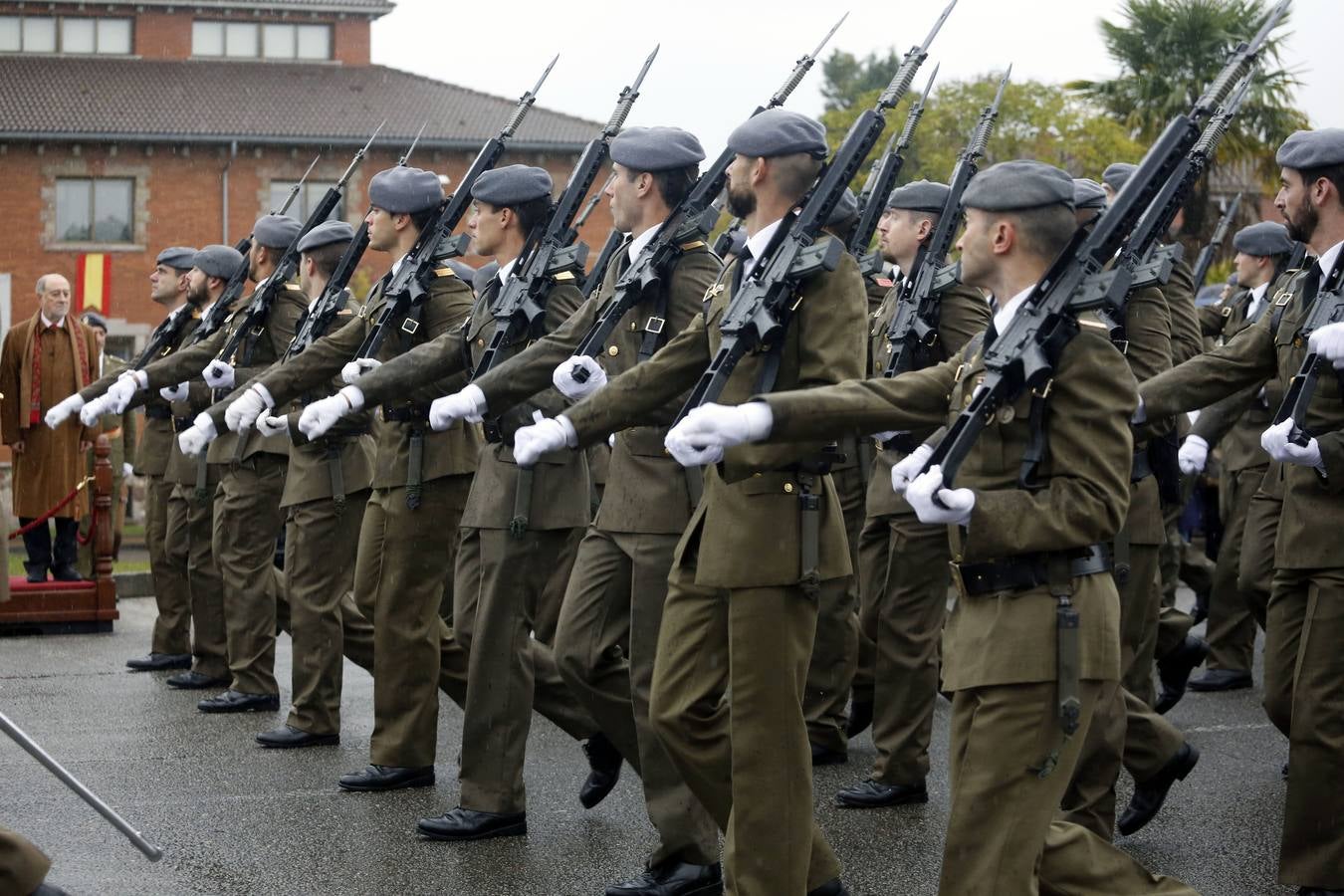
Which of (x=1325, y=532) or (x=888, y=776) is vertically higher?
(x=1325, y=532)

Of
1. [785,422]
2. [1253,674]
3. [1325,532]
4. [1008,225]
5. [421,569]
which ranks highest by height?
[1008,225]

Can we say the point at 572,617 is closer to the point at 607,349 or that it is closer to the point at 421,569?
the point at 607,349

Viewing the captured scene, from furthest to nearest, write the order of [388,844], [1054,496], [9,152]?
[9,152] < [388,844] < [1054,496]

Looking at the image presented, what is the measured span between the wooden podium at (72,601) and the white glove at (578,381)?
655 cm

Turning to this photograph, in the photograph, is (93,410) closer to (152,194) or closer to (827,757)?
(827,757)

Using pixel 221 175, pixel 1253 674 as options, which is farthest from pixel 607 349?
pixel 221 175

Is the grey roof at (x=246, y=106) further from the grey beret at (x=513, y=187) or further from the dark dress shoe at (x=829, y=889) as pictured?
the dark dress shoe at (x=829, y=889)

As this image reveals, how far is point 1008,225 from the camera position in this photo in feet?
14.7

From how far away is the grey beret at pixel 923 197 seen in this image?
7.90 metres

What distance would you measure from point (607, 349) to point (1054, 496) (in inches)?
84.7

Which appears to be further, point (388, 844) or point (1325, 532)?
point (388, 844)

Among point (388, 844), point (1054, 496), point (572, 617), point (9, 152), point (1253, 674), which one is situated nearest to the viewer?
point (1054, 496)

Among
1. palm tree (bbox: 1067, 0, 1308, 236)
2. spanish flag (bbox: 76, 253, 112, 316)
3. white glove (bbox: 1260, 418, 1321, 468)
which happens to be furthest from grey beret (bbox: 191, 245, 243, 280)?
palm tree (bbox: 1067, 0, 1308, 236)

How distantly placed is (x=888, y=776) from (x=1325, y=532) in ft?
6.66
